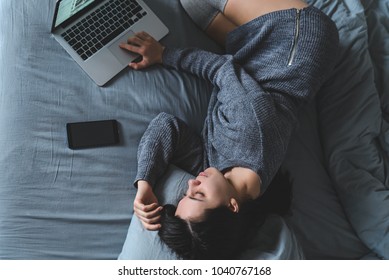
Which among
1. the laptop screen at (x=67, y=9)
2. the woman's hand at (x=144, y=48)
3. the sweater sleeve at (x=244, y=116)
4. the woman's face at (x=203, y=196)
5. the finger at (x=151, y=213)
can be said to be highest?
the laptop screen at (x=67, y=9)

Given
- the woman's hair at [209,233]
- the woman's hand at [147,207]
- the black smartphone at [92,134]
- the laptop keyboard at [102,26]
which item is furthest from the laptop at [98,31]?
the woman's hair at [209,233]

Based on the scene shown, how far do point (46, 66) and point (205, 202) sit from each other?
60 centimetres

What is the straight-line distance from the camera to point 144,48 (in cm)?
123

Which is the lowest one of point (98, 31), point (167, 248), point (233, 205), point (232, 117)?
point (167, 248)

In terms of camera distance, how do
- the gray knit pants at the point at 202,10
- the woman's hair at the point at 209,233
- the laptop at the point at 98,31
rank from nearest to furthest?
the woman's hair at the point at 209,233 → the laptop at the point at 98,31 → the gray knit pants at the point at 202,10

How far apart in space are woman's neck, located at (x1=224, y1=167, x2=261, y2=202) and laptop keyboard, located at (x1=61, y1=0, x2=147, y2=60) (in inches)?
21.2

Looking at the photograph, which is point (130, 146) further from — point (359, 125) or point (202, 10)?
point (359, 125)

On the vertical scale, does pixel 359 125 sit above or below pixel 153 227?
above

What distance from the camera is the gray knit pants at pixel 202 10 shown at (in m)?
1.30

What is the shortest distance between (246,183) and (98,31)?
23.9 inches

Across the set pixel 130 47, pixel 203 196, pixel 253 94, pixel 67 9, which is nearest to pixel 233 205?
pixel 203 196

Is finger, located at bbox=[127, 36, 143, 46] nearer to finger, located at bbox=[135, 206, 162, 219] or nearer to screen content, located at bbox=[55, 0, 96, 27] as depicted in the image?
screen content, located at bbox=[55, 0, 96, 27]

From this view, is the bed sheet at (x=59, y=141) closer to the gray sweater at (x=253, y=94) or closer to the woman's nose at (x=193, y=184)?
the gray sweater at (x=253, y=94)

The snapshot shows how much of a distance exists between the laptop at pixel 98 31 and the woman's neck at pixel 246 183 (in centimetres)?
46
